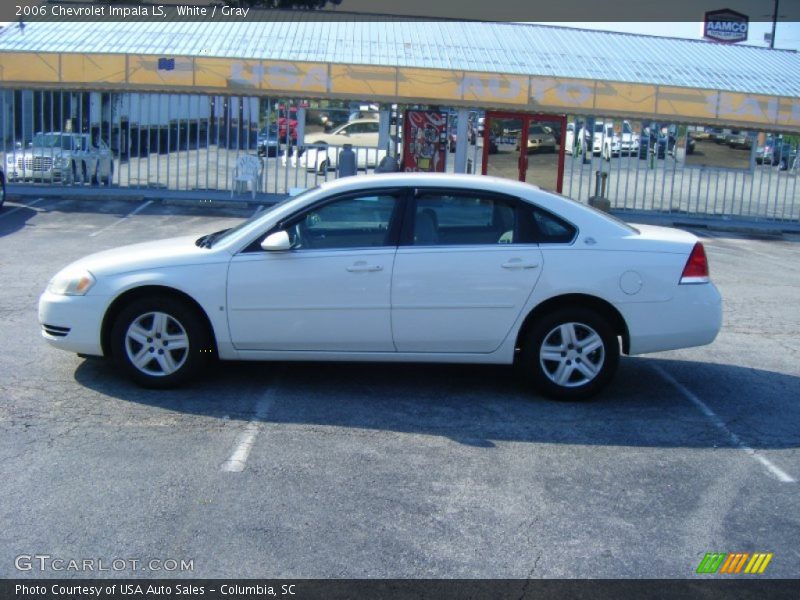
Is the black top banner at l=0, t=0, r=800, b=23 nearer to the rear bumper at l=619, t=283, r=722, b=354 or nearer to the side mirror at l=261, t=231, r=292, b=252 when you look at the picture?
the rear bumper at l=619, t=283, r=722, b=354

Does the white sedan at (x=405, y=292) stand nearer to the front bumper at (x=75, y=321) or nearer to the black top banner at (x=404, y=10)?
the front bumper at (x=75, y=321)

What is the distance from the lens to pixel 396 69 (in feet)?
70.1

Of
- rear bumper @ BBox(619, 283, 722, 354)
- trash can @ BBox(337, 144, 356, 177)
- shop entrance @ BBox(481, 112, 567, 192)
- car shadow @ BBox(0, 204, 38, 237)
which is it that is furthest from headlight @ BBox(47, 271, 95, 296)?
shop entrance @ BBox(481, 112, 567, 192)

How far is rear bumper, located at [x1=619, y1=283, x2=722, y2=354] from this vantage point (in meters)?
6.84

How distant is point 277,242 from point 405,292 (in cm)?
96

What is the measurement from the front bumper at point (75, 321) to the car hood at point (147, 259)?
0.24 m

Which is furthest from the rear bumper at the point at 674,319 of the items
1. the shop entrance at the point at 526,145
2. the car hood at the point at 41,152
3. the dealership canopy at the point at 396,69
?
the car hood at the point at 41,152

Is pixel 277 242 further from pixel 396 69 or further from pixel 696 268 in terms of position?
pixel 396 69

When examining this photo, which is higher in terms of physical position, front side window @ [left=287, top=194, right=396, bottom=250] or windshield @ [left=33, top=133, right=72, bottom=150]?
windshield @ [left=33, top=133, right=72, bottom=150]

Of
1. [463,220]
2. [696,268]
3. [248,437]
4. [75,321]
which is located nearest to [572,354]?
[696,268]

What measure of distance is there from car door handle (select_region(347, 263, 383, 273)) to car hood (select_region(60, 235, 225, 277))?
895 millimetres

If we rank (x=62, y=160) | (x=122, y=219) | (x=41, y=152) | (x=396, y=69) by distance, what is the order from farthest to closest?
(x=396, y=69), (x=62, y=160), (x=41, y=152), (x=122, y=219)

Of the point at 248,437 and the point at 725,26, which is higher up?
the point at 725,26

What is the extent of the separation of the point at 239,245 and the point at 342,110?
14073mm
